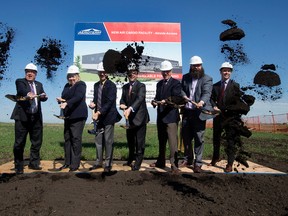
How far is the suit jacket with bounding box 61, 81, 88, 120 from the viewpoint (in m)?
5.50

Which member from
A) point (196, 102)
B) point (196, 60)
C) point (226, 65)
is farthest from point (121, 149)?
point (226, 65)

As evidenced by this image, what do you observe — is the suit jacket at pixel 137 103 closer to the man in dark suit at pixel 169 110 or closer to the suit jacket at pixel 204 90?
the man in dark suit at pixel 169 110

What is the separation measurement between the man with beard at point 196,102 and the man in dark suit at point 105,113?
1.32 m

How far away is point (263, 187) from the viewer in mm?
4398

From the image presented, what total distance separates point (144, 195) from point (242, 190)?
1.39 meters

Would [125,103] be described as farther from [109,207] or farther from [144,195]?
[109,207]

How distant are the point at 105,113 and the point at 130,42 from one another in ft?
10.2

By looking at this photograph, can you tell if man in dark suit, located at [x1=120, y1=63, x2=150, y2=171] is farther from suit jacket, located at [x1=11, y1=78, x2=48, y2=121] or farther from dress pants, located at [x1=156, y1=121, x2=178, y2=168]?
suit jacket, located at [x1=11, y1=78, x2=48, y2=121]

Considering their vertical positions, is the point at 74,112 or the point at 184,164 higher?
the point at 74,112

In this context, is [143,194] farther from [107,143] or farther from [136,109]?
[136,109]

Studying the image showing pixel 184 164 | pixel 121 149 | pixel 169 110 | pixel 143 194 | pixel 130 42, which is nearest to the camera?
pixel 143 194

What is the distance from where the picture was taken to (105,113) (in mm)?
5438

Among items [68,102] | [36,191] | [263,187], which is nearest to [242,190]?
[263,187]

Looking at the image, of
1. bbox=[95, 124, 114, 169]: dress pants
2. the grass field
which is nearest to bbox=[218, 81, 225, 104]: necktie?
the grass field
